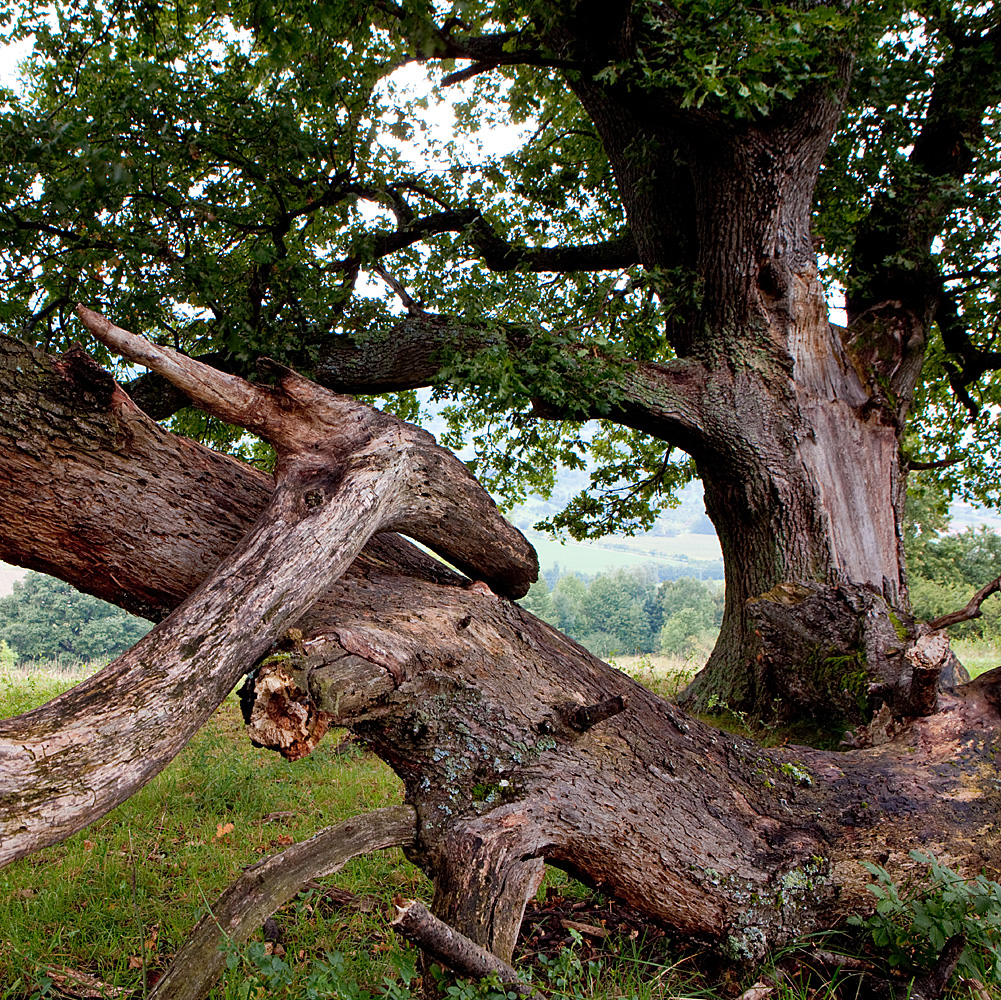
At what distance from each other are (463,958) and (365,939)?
107 cm

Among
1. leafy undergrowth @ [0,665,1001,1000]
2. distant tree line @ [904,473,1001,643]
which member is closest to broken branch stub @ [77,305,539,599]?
leafy undergrowth @ [0,665,1001,1000]

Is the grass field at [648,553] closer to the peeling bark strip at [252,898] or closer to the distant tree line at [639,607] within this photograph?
the distant tree line at [639,607]

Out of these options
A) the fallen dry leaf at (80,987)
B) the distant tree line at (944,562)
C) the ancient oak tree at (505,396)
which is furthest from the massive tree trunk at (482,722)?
the distant tree line at (944,562)

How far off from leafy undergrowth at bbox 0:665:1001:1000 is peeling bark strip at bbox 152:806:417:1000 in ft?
0.35

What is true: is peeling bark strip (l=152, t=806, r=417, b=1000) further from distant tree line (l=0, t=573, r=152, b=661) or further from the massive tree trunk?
distant tree line (l=0, t=573, r=152, b=661)

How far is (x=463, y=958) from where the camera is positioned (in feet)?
8.21

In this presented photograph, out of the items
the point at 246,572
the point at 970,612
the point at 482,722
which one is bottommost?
the point at 482,722

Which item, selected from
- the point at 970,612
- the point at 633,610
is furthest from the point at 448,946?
the point at 633,610

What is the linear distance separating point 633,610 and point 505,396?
53937 mm

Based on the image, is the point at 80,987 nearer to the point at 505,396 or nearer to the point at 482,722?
the point at 482,722

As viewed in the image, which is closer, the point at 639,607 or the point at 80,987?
the point at 80,987

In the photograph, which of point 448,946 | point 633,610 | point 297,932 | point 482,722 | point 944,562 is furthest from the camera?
point 633,610

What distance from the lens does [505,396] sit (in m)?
4.75

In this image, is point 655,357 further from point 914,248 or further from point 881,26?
point 881,26
